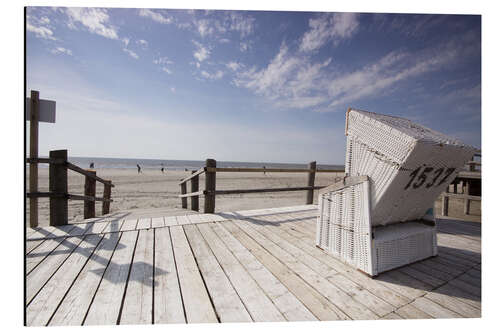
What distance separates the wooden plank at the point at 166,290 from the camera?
135cm

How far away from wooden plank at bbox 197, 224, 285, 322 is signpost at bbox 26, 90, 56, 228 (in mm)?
2870

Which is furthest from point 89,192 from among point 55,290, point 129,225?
point 55,290

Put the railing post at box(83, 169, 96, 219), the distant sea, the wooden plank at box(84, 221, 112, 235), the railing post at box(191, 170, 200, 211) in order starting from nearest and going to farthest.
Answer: the wooden plank at box(84, 221, 112, 235) → the railing post at box(83, 169, 96, 219) → the railing post at box(191, 170, 200, 211) → the distant sea

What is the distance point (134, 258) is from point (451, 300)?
280 centimetres

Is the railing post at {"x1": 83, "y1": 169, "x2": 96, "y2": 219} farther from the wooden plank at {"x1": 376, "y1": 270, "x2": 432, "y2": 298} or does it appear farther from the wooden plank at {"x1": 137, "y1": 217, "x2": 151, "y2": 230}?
the wooden plank at {"x1": 376, "y1": 270, "x2": 432, "y2": 298}

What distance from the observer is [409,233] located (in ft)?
6.64

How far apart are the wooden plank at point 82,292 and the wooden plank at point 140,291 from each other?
246 mm

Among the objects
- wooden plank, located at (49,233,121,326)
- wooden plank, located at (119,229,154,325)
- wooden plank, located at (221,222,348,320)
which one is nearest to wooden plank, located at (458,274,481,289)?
wooden plank, located at (221,222,348,320)

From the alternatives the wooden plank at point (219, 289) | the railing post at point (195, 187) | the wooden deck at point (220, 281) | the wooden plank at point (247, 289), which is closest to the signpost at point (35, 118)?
the wooden deck at point (220, 281)

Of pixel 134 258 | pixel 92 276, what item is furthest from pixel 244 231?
pixel 92 276

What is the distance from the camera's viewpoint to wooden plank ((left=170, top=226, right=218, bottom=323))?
1.36m

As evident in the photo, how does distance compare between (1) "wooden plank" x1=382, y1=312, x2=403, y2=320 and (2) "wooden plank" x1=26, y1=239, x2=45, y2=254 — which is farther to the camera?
(2) "wooden plank" x1=26, y1=239, x2=45, y2=254

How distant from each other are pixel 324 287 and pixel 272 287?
43 cm
